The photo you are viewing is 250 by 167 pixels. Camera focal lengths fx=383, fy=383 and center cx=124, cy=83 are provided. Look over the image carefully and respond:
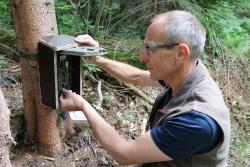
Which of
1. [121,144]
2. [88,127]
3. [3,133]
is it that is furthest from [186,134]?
[88,127]

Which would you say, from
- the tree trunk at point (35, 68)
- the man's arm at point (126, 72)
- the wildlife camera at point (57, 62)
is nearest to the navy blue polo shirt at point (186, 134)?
the wildlife camera at point (57, 62)

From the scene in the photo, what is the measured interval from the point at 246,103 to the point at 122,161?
2.89 meters

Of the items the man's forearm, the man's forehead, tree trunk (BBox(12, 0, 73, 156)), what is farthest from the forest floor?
the man's forehead

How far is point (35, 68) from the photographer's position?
2.53 m

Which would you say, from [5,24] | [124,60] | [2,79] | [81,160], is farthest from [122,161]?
[5,24]

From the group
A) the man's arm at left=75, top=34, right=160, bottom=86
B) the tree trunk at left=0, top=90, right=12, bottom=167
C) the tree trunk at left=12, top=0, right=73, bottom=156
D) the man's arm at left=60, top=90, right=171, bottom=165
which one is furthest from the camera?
the man's arm at left=75, top=34, right=160, bottom=86

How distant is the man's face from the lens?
203 cm

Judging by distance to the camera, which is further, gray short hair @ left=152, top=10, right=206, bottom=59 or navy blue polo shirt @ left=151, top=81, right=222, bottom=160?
gray short hair @ left=152, top=10, right=206, bottom=59

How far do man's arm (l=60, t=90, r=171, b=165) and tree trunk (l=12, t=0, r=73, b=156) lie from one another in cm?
37

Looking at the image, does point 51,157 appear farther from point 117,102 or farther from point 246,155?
point 246,155

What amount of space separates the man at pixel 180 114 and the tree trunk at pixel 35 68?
494 mm

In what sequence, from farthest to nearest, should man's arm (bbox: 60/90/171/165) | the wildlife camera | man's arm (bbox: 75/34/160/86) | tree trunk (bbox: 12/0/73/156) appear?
man's arm (bbox: 75/34/160/86)
tree trunk (bbox: 12/0/73/156)
the wildlife camera
man's arm (bbox: 60/90/171/165)

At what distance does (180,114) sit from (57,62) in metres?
0.83

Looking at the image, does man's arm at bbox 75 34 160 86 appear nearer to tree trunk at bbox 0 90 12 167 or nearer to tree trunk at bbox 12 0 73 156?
tree trunk at bbox 12 0 73 156
